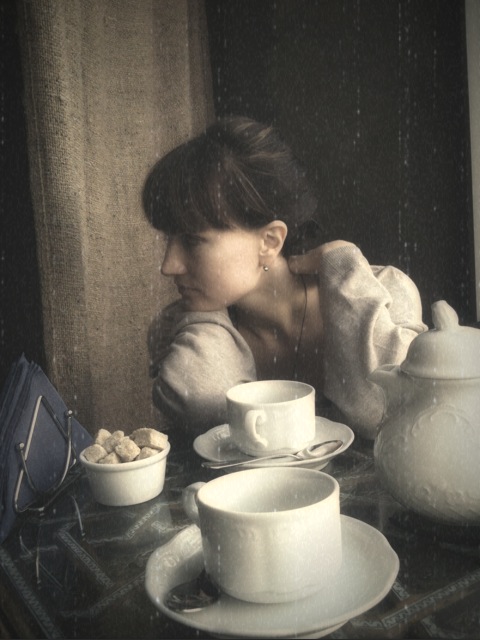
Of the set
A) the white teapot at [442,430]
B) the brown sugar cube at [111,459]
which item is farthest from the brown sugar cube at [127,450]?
the white teapot at [442,430]

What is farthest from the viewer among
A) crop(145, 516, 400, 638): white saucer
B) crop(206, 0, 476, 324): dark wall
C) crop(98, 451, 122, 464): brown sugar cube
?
crop(206, 0, 476, 324): dark wall

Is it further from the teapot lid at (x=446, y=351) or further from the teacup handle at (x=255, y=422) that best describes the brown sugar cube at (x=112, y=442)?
the teapot lid at (x=446, y=351)

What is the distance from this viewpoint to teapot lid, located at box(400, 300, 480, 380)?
351mm

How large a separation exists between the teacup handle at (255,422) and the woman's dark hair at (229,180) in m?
0.30

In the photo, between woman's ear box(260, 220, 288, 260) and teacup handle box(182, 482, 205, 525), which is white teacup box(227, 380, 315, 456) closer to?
teacup handle box(182, 482, 205, 525)

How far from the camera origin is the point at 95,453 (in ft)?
1.56

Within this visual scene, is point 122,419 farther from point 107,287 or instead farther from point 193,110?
point 193,110

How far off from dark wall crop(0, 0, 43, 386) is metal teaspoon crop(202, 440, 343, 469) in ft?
1.31

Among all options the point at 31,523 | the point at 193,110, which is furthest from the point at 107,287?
the point at 31,523

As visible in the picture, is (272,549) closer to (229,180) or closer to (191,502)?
(191,502)

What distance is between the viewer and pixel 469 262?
61 cm

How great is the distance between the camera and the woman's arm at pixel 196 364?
71 cm

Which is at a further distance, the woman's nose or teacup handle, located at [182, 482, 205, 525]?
the woman's nose

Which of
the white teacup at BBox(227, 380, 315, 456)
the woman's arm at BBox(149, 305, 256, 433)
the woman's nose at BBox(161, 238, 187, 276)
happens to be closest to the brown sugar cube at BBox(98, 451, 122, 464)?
the white teacup at BBox(227, 380, 315, 456)
